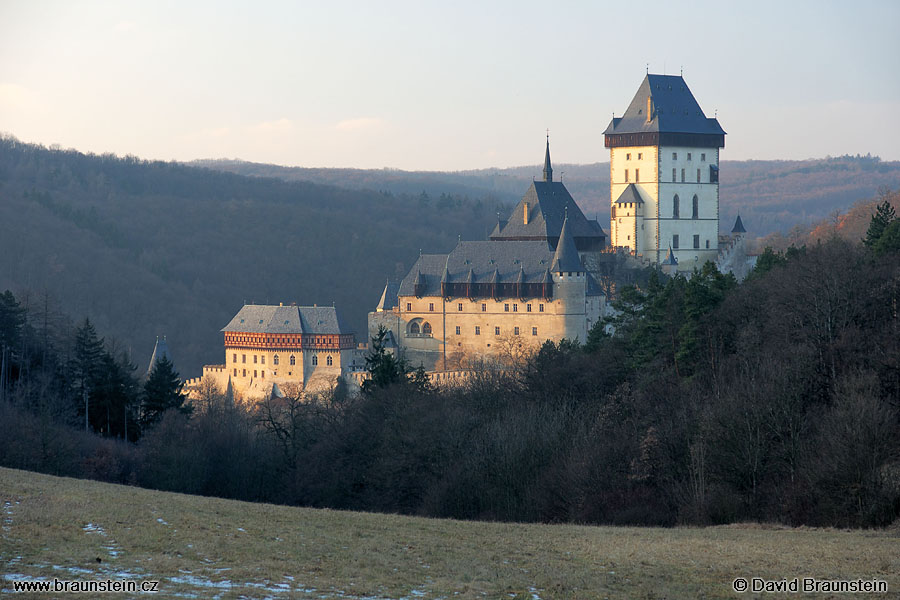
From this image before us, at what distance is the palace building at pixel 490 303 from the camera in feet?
226

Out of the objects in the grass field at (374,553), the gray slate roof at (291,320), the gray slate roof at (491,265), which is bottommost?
the grass field at (374,553)

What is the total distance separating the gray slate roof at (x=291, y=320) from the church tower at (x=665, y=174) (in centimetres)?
1921

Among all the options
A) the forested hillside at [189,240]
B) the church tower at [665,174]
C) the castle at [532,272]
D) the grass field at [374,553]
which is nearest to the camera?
the grass field at [374,553]

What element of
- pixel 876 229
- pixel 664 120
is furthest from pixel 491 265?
pixel 876 229

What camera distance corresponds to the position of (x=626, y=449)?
32.1 m

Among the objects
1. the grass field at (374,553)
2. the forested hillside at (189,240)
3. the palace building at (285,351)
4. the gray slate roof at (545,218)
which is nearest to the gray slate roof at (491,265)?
the gray slate roof at (545,218)

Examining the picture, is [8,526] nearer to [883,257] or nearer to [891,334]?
[891,334]

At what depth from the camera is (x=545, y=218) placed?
7619 cm

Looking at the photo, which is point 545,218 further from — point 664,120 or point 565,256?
point 664,120

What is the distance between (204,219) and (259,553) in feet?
465

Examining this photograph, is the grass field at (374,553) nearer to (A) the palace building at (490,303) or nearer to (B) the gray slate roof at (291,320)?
(A) the palace building at (490,303)

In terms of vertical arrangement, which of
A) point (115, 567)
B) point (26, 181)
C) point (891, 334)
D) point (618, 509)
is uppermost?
point (26, 181)

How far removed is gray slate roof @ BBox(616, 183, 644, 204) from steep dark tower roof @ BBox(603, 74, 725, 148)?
9.31ft

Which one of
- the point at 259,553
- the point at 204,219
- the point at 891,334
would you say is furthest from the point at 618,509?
the point at 204,219
